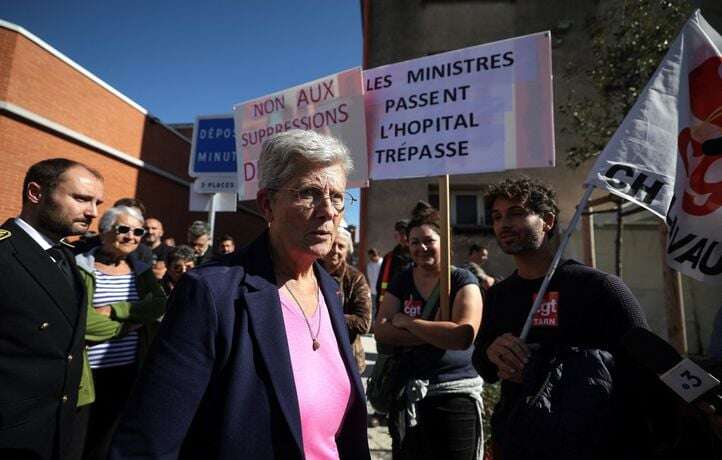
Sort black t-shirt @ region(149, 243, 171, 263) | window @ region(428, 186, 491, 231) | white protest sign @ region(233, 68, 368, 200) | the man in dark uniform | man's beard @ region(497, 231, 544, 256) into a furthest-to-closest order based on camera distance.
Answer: window @ region(428, 186, 491, 231) < black t-shirt @ region(149, 243, 171, 263) < white protest sign @ region(233, 68, 368, 200) < man's beard @ region(497, 231, 544, 256) < the man in dark uniform

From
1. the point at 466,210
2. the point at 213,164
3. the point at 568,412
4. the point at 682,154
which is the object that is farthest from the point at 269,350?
A: the point at 466,210

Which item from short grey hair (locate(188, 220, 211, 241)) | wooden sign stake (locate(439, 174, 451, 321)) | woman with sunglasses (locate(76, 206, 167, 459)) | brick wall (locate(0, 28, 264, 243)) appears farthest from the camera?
brick wall (locate(0, 28, 264, 243))

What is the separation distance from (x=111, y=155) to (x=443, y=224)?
11.0 meters

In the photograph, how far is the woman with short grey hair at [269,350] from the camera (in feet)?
3.52

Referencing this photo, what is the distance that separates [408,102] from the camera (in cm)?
307

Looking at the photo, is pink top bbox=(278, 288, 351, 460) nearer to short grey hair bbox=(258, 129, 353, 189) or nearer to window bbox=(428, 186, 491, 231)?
short grey hair bbox=(258, 129, 353, 189)

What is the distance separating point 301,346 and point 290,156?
0.63 m

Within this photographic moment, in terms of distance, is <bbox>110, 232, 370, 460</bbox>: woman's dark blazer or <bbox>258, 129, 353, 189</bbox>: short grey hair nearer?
<bbox>110, 232, 370, 460</bbox>: woman's dark blazer

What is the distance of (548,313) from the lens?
5.98ft

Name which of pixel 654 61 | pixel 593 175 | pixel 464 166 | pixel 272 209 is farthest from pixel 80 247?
pixel 654 61

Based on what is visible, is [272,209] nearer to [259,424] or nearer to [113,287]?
[259,424]

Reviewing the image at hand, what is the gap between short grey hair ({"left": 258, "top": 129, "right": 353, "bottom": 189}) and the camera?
1.38 meters

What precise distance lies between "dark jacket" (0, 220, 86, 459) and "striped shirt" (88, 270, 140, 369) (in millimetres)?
610

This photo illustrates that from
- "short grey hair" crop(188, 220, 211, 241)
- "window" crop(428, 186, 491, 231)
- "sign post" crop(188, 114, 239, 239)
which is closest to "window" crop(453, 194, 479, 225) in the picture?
"window" crop(428, 186, 491, 231)
